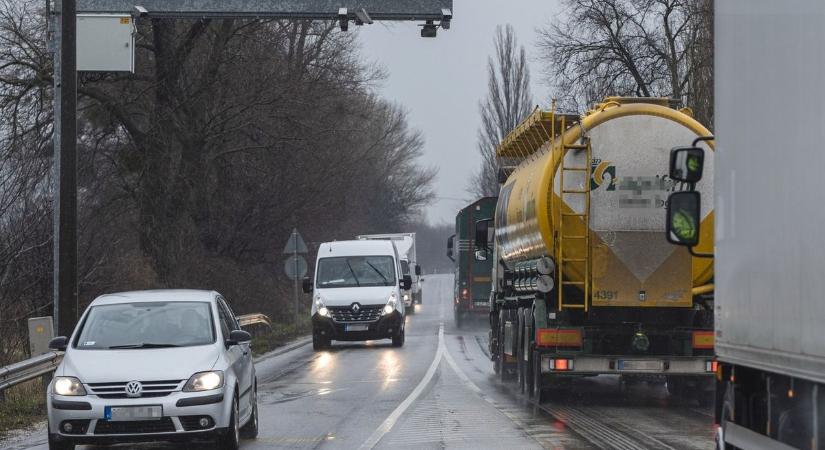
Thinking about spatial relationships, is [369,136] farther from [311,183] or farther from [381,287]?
[381,287]

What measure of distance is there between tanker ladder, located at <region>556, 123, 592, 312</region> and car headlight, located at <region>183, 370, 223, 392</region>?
5.79 m

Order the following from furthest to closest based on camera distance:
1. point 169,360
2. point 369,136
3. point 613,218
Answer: point 369,136
point 613,218
point 169,360

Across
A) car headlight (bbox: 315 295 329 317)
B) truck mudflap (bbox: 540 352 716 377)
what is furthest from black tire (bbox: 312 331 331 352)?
truck mudflap (bbox: 540 352 716 377)

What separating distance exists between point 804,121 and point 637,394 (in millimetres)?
14373

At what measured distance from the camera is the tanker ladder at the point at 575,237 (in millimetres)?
15617

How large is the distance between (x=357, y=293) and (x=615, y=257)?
1529cm

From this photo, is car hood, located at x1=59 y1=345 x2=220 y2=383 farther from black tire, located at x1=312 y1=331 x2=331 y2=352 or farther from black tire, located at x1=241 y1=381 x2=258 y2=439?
black tire, located at x1=312 y1=331 x2=331 y2=352

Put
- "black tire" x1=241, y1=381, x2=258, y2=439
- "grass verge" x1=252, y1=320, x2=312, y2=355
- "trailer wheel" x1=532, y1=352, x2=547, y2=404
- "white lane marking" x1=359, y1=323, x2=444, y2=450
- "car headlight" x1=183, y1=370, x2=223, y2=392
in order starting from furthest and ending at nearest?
"grass verge" x1=252, y1=320, x2=312, y2=355 < "trailer wheel" x1=532, y1=352, x2=547, y2=404 < "black tire" x1=241, y1=381, x2=258, y2=439 < "white lane marking" x1=359, y1=323, x2=444, y2=450 < "car headlight" x1=183, y1=370, x2=223, y2=392

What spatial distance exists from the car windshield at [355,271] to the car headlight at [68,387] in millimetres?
19794

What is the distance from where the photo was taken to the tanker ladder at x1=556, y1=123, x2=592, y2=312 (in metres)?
15.6

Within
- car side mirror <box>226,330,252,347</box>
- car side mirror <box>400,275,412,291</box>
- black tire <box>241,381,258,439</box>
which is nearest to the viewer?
car side mirror <box>226,330,252,347</box>

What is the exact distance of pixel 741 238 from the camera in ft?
20.7

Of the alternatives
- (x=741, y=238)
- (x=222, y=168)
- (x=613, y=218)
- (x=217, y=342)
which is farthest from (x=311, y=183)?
(x=741, y=238)

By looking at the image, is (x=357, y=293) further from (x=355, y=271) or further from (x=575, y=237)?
(x=575, y=237)
